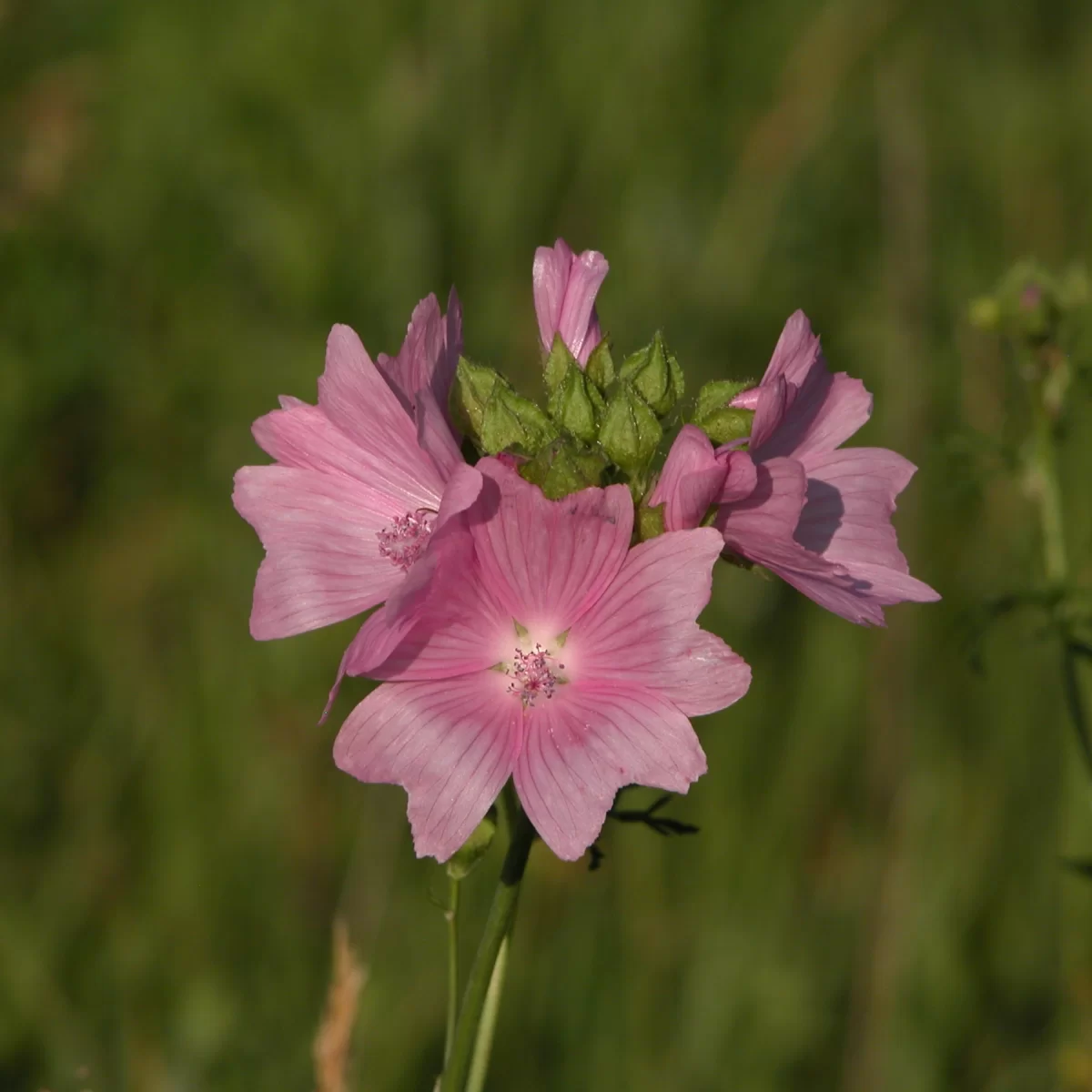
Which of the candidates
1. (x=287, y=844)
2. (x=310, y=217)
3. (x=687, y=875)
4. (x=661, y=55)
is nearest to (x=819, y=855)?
(x=687, y=875)

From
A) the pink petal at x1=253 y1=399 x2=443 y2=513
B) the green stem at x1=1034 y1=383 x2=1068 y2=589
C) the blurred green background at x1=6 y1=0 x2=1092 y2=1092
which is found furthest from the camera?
the blurred green background at x1=6 y1=0 x2=1092 y2=1092

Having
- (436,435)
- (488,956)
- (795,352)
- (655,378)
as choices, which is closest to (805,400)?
(795,352)

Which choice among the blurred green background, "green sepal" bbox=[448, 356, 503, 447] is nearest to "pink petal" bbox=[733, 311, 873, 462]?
"green sepal" bbox=[448, 356, 503, 447]

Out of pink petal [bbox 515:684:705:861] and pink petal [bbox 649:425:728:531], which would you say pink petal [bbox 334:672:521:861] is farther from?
pink petal [bbox 649:425:728:531]

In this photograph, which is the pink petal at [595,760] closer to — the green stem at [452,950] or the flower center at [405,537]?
the green stem at [452,950]

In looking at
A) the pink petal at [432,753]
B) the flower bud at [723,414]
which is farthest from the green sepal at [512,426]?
the pink petal at [432,753]

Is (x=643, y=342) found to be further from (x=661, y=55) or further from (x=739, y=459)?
(x=739, y=459)

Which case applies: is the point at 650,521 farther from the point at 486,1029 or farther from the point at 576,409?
the point at 486,1029
